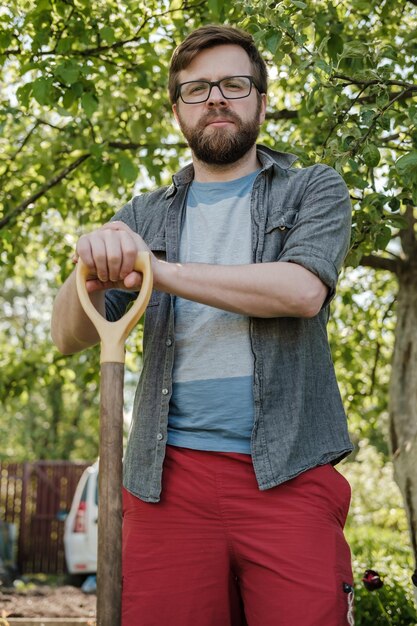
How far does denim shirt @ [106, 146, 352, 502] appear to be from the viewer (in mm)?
2096

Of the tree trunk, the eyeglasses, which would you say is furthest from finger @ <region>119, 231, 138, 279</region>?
the tree trunk

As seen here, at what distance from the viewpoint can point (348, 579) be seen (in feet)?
6.79

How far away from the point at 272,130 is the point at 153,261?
4.33 meters

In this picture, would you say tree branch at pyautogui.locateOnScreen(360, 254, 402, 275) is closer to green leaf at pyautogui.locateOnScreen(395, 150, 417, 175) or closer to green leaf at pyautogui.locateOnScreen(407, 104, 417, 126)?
green leaf at pyautogui.locateOnScreen(407, 104, 417, 126)

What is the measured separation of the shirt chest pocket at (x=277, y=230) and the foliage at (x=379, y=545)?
123 inches

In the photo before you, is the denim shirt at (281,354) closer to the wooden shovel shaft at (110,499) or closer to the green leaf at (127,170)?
the wooden shovel shaft at (110,499)

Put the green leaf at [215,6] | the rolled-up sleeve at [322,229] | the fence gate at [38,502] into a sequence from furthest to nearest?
the fence gate at [38,502]
the green leaf at [215,6]
the rolled-up sleeve at [322,229]

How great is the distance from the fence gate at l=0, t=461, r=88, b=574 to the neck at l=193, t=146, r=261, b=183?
14061 mm

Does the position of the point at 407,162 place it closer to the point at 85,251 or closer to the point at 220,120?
the point at 220,120

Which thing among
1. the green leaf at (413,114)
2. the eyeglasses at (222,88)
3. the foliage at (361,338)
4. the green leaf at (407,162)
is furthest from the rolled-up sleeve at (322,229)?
the foliage at (361,338)

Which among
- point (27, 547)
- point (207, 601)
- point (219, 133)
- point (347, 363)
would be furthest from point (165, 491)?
point (27, 547)

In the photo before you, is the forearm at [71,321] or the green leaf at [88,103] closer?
the forearm at [71,321]

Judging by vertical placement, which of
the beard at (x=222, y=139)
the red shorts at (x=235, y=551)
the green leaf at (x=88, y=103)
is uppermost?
the green leaf at (x=88, y=103)

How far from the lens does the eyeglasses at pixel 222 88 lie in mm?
2348
